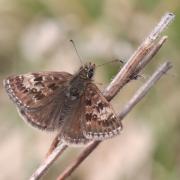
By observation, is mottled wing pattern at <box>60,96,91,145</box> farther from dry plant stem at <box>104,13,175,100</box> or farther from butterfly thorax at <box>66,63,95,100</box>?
dry plant stem at <box>104,13,175,100</box>

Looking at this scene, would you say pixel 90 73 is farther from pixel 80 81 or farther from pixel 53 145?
→ pixel 53 145

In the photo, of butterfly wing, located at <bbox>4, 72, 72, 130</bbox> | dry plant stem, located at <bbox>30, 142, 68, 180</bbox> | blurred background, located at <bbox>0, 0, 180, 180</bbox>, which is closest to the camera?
dry plant stem, located at <bbox>30, 142, 68, 180</bbox>

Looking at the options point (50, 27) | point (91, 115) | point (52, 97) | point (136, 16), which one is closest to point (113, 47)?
point (136, 16)

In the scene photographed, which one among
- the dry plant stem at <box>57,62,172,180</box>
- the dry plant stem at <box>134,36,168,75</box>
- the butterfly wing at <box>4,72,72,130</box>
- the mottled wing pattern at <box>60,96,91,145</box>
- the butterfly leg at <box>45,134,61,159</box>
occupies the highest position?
the dry plant stem at <box>134,36,168,75</box>

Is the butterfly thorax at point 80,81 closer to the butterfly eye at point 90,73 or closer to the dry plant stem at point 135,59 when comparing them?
the butterfly eye at point 90,73

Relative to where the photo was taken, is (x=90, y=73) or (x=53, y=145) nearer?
(x=53, y=145)

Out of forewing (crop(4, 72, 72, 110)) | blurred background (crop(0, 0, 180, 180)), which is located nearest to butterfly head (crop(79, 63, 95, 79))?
forewing (crop(4, 72, 72, 110))

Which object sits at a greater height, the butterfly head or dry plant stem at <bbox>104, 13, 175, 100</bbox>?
dry plant stem at <bbox>104, 13, 175, 100</bbox>

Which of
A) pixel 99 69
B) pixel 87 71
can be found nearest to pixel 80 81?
pixel 87 71
